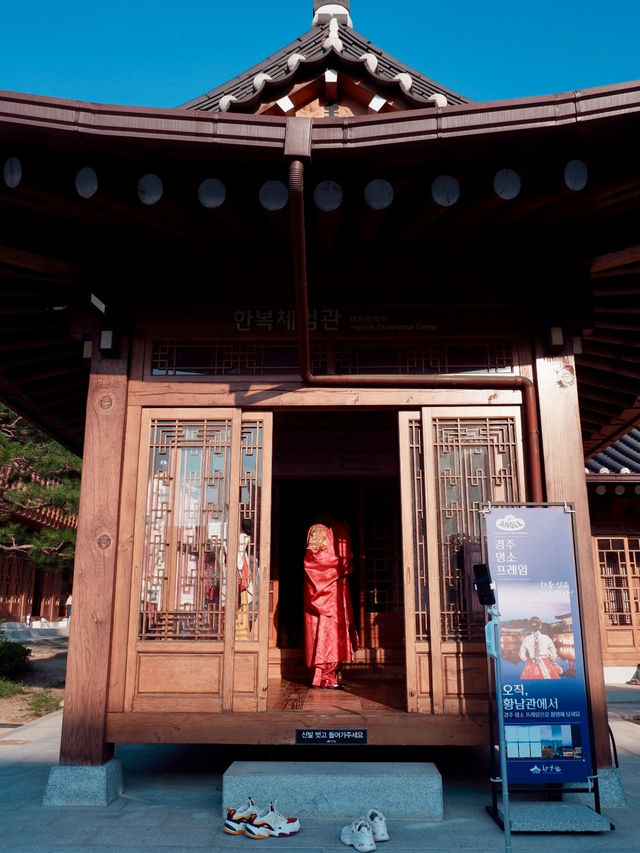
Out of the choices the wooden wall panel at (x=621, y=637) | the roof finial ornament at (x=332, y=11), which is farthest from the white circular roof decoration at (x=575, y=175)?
the wooden wall panel at (x=621, y=637)

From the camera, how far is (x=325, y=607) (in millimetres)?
6539

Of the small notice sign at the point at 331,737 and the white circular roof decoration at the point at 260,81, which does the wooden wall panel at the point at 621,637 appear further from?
the white circular roof decoration at the point at 260,81

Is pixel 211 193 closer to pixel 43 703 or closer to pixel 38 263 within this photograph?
pixel 38 263

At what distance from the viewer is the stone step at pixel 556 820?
3.91 meters

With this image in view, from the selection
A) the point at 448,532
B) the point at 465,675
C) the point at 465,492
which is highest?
the point at 465,492

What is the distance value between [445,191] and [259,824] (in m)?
4.02

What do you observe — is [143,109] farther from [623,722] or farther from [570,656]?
[623,722]

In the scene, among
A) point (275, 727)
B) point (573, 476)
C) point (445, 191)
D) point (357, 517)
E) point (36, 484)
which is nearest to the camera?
point (445, 191)

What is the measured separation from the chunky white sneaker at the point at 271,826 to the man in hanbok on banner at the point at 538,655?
1.70m

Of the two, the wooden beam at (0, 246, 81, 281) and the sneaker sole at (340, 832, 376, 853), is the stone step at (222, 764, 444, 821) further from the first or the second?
the wooden beam at (0, 246, 81, 281)

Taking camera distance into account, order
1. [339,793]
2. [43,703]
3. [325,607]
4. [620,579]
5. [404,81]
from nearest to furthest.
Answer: [339,793] < [404,81] < [325,607] < [43,703] < [620,579]

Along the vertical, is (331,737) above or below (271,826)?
above

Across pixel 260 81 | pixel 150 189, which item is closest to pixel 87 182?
pixel 150 189

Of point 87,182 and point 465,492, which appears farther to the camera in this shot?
point 465,492
